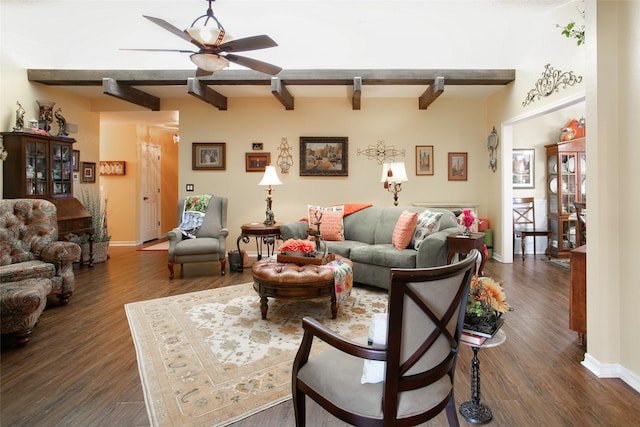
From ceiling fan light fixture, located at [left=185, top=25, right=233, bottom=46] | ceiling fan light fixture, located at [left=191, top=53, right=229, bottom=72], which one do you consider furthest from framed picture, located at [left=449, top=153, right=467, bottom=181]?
ceiling fan light fixture, located at [left=185, top=25, right=233, bottom=46]

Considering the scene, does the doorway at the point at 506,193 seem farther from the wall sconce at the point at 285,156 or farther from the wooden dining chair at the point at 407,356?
the wooden dining chair at the point at 407,356

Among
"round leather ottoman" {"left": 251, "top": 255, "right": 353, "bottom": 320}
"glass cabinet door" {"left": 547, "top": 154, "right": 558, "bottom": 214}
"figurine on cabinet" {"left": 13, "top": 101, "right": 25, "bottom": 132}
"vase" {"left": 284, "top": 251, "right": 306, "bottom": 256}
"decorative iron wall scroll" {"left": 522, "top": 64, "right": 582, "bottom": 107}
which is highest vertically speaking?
"decorative iron wall scroll" {"left": 522, "top": 64, "right": 582, "bottom": 107}

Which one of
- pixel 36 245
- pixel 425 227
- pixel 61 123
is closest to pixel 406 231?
pixel 425 227

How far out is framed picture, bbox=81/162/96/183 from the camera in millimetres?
5900

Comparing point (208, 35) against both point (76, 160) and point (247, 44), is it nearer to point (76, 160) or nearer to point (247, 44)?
point (247, 44)

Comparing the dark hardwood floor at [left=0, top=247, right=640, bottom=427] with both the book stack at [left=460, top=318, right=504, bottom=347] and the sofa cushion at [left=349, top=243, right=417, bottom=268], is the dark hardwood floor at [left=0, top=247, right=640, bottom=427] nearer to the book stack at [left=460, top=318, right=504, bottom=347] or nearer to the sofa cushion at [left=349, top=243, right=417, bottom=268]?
the book stack at [left=460, top=318, right=504, bottom=347]

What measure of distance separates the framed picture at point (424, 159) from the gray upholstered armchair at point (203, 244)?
3.52m

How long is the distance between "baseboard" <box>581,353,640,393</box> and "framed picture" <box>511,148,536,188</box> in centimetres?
469

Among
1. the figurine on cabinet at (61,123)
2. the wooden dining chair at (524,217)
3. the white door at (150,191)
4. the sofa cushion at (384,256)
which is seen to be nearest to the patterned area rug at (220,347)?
the sofa cushion at (384,256)

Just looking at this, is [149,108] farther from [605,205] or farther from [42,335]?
[605,205]

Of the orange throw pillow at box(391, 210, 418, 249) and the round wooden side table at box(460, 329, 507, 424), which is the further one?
the orange throw pillow at box(391, 210, 418, 249)

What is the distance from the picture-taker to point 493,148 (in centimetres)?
564

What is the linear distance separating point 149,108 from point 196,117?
794 millimetres

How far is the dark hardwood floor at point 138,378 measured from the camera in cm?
170
